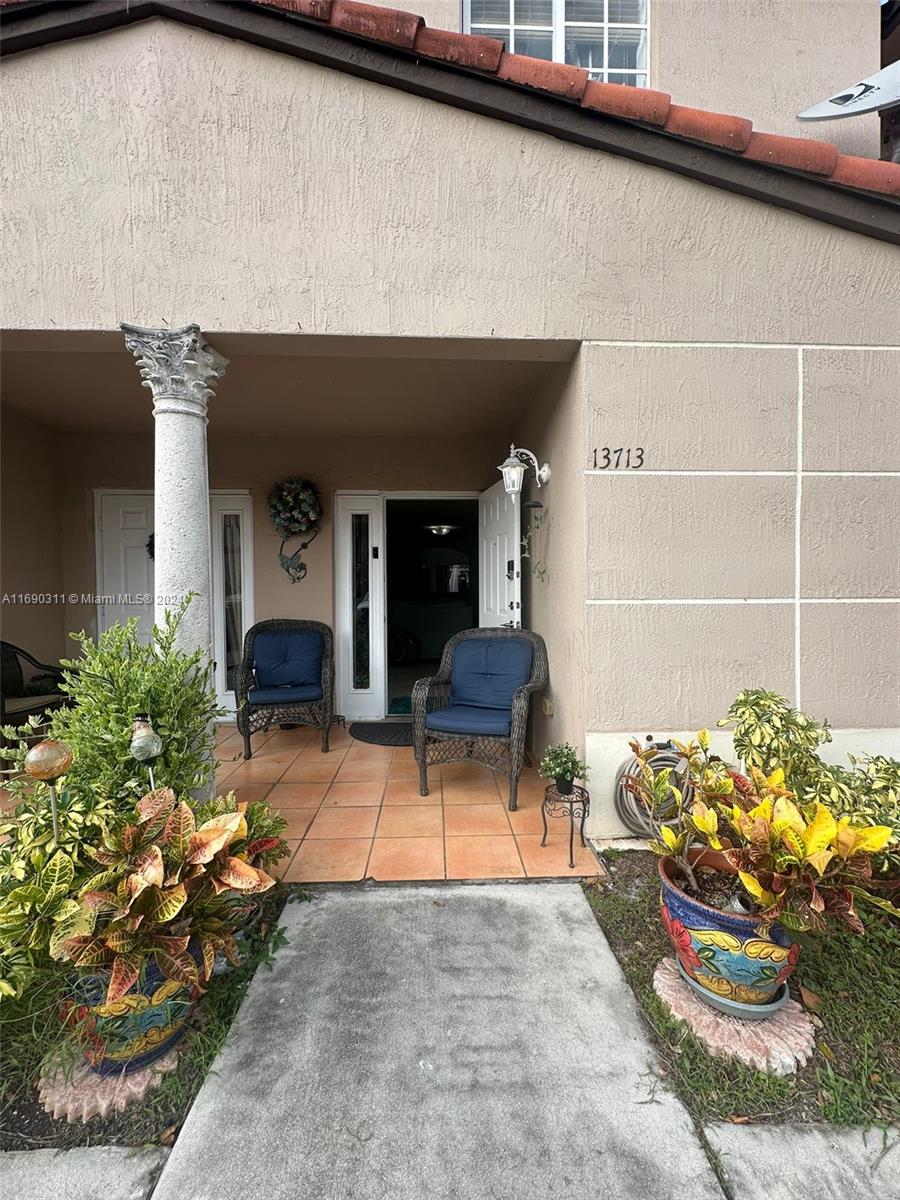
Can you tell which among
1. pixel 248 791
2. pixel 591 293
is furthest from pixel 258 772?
pixel 591 293

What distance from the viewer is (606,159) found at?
2205mm

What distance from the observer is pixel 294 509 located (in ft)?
13.9

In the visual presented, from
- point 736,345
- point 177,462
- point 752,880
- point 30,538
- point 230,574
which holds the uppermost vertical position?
point 736,345

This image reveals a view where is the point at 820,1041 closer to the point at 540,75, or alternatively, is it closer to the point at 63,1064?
the point at 63,1064

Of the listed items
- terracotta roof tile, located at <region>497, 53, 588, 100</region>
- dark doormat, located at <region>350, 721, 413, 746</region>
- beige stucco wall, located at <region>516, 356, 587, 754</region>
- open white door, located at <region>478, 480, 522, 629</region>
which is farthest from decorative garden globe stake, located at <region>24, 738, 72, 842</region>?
terracotta roof tile, located at <region>497, 53, 588, 100</region>

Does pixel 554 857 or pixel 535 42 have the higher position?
pixel 535 42

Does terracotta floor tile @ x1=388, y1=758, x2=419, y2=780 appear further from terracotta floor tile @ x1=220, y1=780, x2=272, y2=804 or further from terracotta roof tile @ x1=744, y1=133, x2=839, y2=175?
terracotta roof tile @ x1=744, y1=133, x2=839, y2=175

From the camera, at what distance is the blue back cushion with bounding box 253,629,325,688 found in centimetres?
388

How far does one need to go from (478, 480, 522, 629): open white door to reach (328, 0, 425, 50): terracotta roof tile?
2059 millimetres

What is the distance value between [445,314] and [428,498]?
230cm

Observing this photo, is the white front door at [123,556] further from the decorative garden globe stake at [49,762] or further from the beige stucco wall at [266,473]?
the decorative garden globe stake at [49,762]

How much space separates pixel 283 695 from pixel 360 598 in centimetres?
124

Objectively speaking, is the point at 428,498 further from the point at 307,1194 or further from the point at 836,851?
the point at 307,1194

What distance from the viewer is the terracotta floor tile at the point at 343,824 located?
8.02ft
